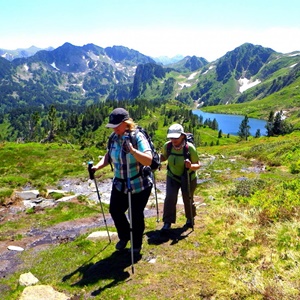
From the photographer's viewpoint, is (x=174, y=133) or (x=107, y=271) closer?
(x=107, y=271)

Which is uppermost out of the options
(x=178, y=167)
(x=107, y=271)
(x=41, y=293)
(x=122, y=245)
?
(x=178, y=167)

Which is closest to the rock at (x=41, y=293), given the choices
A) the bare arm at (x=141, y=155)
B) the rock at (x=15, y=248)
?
Answer: the rock at (x=15, y=248)

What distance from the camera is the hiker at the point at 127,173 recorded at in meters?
7.98

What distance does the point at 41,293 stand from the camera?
8078mm

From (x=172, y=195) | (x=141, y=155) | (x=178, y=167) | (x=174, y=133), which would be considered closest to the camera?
(x=141, y=155)

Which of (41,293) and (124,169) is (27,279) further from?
(124,169)

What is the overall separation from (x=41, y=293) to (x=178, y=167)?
5.82 meters

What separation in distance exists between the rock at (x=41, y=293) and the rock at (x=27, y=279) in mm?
432

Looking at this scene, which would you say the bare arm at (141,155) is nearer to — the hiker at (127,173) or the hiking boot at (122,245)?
the hiker at (127,173)

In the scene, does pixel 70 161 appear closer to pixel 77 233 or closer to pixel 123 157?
pixel 77 233

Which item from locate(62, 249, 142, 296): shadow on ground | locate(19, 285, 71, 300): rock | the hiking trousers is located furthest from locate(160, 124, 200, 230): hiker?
locate(19, 285, 71, 300): rock

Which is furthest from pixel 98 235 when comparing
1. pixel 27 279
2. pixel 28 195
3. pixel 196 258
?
pixel 28 195

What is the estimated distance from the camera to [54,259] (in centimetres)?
1034

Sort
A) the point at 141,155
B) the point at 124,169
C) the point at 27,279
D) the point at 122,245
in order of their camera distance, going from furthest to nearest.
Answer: the point at 122,245
the point at 27,279
the point at 124,169
the point at 141,155
